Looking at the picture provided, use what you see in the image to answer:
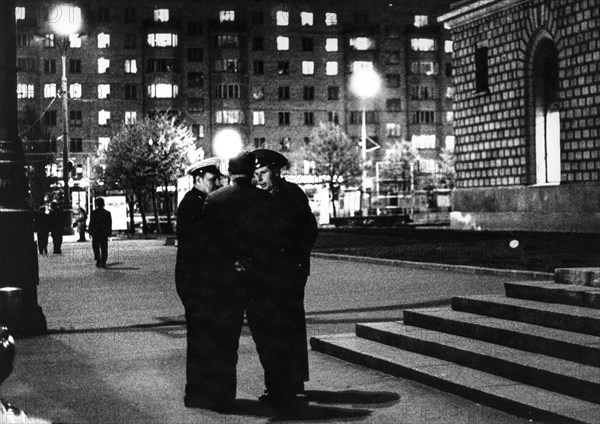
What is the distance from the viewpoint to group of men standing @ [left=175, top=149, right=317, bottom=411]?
795 cm

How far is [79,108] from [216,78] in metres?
12.7

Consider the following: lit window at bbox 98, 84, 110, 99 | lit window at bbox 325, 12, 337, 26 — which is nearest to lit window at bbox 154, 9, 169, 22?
lit window at bbox 98, 84, 110, 99

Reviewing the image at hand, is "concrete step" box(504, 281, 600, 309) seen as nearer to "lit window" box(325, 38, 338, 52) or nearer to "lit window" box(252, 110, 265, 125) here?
"lit window" box(252, 110, 265, 125)

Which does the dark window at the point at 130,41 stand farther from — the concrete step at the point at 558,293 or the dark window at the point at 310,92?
the concrete step at the point at 558,293

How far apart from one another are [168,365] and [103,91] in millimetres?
86631

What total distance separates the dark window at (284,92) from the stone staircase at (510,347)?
3404 inches

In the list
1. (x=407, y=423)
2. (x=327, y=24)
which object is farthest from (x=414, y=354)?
(x=327, y=24)

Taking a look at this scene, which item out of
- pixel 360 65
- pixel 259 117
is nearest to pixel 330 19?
pixel 360 65

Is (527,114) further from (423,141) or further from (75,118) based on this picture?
(75,118)

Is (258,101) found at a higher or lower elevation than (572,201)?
higher

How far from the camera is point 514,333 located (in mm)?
9242

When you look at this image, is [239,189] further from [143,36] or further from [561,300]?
[143,36]

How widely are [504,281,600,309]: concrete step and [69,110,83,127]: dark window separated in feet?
282

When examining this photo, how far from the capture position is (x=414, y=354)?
10008 mm
